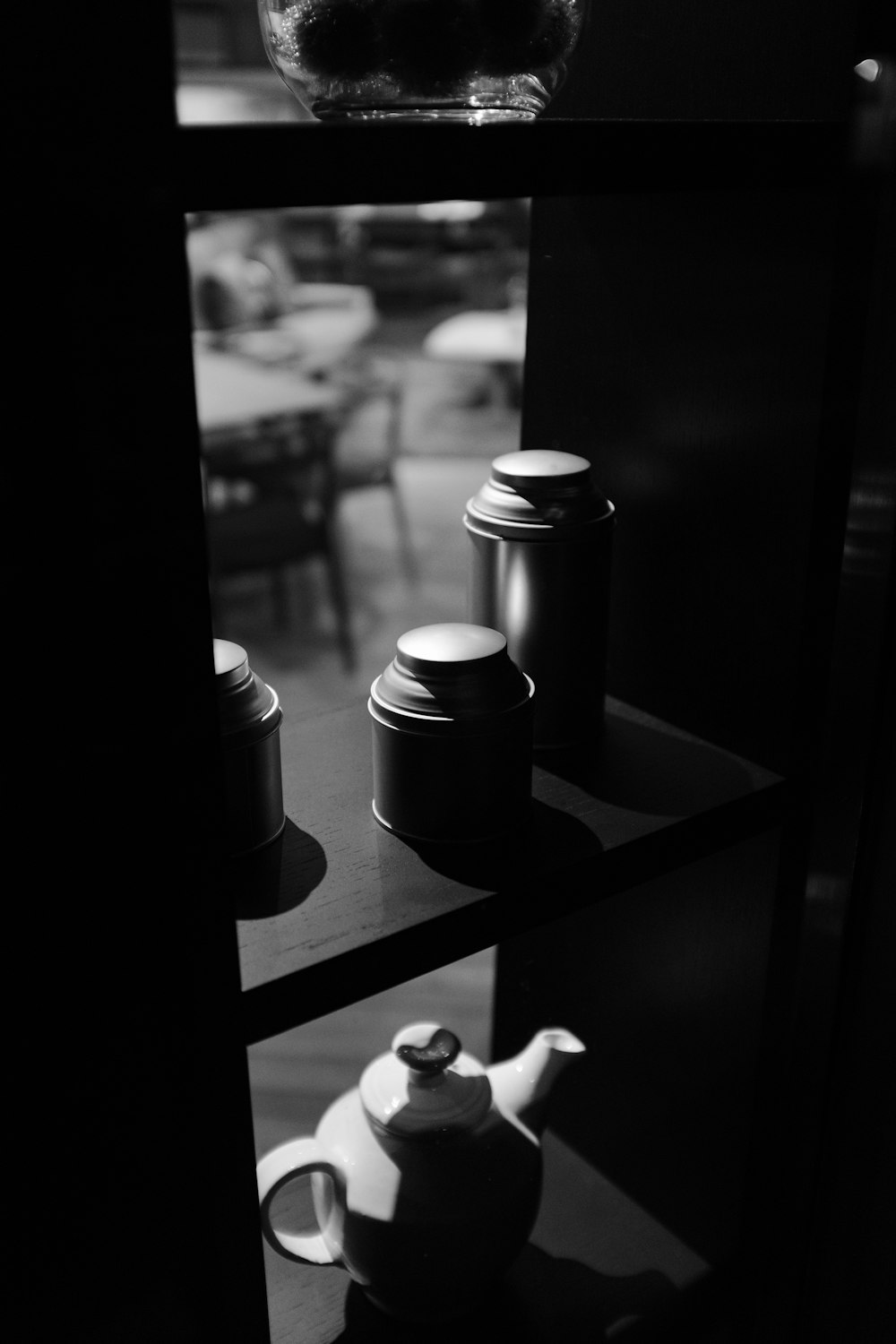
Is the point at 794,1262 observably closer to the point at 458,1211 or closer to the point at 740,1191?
the point at 740,1191

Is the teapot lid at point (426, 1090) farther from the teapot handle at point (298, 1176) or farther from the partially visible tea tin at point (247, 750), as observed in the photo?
the partially visible tea tin at point (247, 750)

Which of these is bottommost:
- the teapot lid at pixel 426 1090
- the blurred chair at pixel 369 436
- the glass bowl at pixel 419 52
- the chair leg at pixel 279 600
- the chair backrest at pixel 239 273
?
the chair leg at pixel 279 600

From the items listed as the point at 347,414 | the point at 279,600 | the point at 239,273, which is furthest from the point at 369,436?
the point at 279,600

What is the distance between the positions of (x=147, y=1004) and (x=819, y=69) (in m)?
0.47

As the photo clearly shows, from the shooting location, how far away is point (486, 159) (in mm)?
416

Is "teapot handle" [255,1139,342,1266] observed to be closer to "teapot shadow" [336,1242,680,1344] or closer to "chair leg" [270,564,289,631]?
"teapot shadow" [336,1242,680,1344]

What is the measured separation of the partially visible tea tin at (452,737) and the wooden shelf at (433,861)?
1cm

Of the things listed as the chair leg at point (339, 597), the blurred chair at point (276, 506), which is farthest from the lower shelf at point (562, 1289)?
the chair leg at point (339, 597)

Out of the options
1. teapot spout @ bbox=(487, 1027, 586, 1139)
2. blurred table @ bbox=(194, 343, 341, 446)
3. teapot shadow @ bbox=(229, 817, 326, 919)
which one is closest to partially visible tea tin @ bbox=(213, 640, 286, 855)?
teapot shadow @ bbox=(229, 817, 326, 919)

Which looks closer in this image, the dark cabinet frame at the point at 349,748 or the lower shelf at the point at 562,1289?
the dark cabinet frame at the point at 349,748

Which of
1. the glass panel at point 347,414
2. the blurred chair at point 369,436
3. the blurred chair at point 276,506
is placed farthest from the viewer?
the blurred chair at point 369,436

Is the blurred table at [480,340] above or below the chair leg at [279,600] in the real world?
above

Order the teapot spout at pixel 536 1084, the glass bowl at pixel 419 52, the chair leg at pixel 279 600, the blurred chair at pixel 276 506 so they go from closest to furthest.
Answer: the glass bowl at pixel 419 52, the teapot spout at pixel 536 1084, the blurred chair at pixel 276 506, the chair leg at pixel 279 600

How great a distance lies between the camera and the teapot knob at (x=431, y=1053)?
26.3 inches
